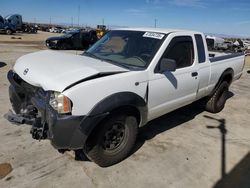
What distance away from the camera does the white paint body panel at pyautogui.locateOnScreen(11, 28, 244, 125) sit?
125 inches

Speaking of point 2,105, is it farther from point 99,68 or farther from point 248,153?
point 248,153

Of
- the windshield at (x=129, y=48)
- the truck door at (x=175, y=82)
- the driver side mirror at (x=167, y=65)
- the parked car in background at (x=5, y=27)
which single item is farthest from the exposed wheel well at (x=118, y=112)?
the parked car in background at (x=5, y=27)

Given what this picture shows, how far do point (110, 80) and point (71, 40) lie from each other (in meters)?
18.5

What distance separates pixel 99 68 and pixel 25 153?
5.68 feet

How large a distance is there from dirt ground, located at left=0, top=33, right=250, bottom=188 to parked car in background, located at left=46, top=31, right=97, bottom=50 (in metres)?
15.3

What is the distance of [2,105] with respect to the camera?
592 cm

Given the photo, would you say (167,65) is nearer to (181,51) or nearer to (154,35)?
(154,35)

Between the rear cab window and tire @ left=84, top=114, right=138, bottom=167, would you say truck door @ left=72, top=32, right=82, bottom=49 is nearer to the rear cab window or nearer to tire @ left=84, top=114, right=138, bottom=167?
the rear cab window

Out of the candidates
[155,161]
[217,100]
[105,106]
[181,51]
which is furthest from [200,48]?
[105,106]

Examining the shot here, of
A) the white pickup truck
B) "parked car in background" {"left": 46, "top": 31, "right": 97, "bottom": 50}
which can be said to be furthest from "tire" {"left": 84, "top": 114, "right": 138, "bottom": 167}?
"parked car in background" {"left": 46, "top": 31, "right": 97, "bottom": 50}

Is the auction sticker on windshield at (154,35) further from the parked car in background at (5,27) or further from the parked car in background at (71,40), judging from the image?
the parked car in background at (5,27)

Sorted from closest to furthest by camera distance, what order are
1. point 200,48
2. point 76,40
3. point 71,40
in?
point 200,48, point 71,40, point 76,40

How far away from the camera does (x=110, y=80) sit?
341 centimetres

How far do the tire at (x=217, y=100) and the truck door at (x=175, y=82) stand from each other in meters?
1.23
